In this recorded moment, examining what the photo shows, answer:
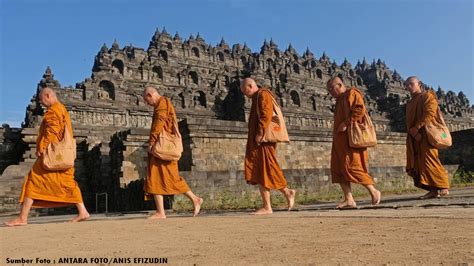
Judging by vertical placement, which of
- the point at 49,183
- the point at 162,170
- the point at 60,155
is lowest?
the point at 49,183

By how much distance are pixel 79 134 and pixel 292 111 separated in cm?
1534

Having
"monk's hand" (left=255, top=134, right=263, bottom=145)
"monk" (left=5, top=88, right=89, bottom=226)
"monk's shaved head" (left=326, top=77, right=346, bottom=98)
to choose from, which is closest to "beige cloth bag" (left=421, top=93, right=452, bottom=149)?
"monk's shaved head" (left=326, top=77, right=346, bottom=98)

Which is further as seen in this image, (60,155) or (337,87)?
(337,87)

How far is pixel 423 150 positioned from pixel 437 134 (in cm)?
33

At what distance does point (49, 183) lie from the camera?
5.59m

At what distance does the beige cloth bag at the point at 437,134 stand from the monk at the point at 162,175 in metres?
3.83

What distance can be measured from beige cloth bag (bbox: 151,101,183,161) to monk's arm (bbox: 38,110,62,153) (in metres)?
1.28

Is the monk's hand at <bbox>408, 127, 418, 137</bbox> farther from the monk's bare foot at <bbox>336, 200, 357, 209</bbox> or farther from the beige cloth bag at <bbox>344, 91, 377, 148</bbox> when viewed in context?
the monk's bare foot at <bbox>336, 200, 357, 209</bbox>

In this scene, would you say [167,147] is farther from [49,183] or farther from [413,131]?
[413,131]

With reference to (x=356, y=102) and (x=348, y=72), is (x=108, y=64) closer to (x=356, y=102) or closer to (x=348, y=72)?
(x=356, y=102)

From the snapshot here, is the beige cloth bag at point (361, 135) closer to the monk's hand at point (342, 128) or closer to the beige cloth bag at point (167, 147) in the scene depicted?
the monk's hand at point (342, 128)

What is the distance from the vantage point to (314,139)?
15.1 m

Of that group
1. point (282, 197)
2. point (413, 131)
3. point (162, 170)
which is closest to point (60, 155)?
point (162, 170)

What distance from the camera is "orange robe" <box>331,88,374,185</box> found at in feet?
19.9
